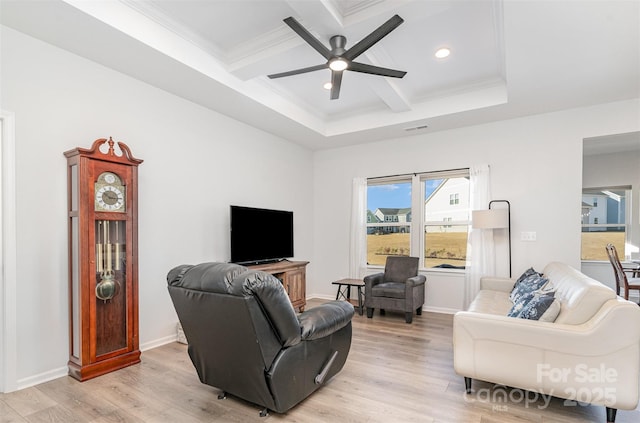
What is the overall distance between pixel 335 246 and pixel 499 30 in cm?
417

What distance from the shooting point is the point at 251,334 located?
2.04 meters

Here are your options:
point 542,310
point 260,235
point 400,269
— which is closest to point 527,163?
point 400,269

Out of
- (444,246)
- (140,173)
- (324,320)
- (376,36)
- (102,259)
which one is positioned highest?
(376,36)

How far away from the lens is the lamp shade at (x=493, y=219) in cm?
436

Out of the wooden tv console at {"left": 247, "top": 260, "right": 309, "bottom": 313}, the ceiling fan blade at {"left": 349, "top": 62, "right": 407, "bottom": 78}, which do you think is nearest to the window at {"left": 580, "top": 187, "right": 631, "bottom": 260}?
the wooden tv console at {"left": 247, "top": 260, "right": 309, "bottom": 313}

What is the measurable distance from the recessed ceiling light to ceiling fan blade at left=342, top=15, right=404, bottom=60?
3.97 feet

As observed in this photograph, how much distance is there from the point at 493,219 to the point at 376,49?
8.66 ft

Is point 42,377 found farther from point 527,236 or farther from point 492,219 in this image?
point 527,236

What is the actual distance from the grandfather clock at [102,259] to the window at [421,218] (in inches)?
155

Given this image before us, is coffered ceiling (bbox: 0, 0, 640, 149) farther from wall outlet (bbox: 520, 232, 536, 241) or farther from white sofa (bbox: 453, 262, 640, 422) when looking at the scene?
white sofa (bbox: 453, 262, 640, 422)

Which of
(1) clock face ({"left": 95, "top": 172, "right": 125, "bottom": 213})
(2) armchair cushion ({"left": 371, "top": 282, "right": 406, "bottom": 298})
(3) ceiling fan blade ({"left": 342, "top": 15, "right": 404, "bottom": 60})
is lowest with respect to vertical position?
(2) armchair cushion ({"left": 371, "top": 282, "right": 406, "bottom": 298})

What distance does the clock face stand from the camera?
9.71 ft

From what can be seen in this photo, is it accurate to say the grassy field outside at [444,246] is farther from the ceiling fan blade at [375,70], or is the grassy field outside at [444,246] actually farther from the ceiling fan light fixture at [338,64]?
the ceiling fan light fixture at [338,64]

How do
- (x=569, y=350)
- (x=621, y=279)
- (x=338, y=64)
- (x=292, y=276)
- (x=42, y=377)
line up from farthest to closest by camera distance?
(x=292, y=276) → (x=621, y=279) → (x=338, y=64) → (x=42, y=377) → (x=569, y=350)
